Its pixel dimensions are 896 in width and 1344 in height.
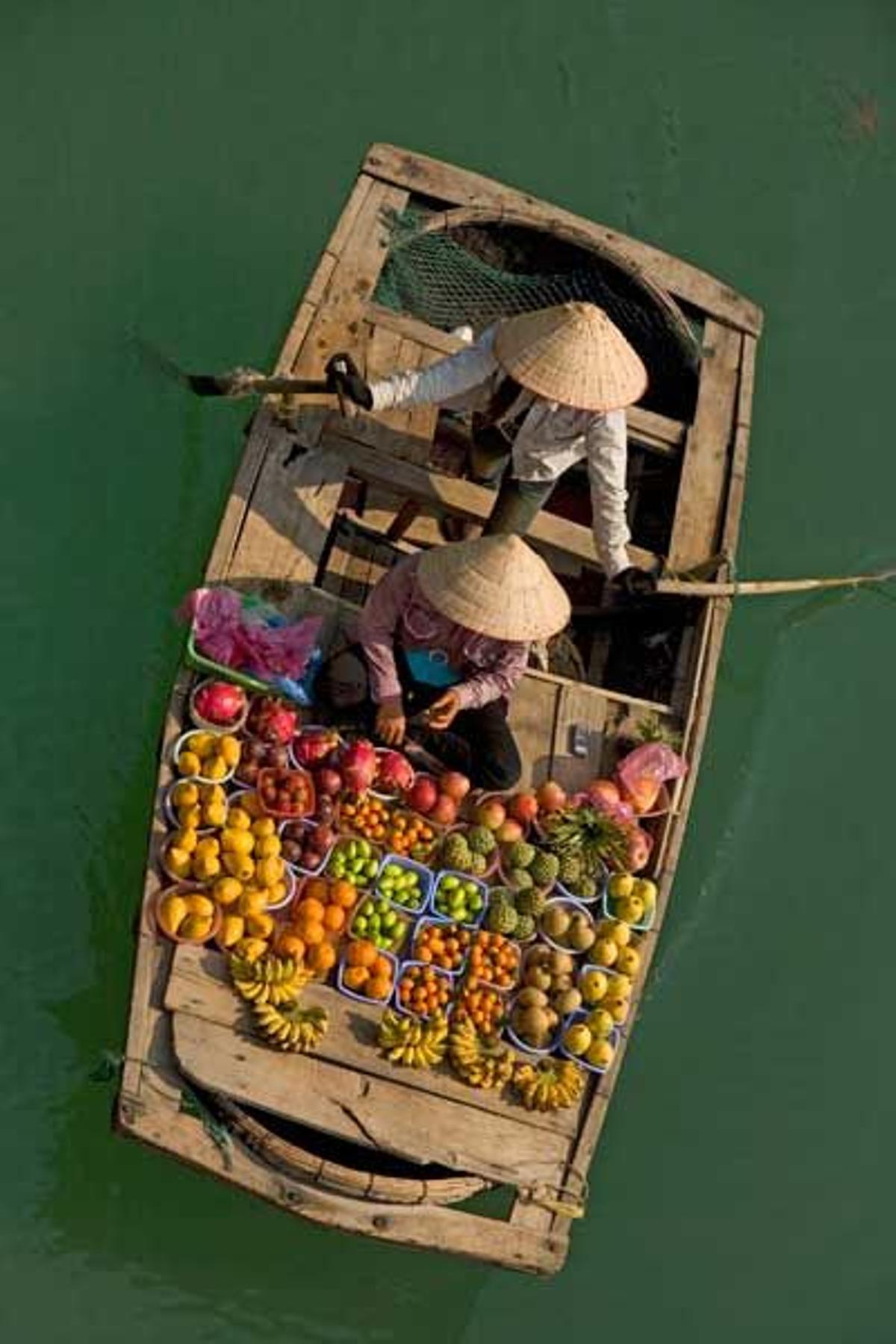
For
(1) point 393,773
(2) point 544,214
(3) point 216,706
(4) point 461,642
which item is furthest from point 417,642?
(2) point 544,214

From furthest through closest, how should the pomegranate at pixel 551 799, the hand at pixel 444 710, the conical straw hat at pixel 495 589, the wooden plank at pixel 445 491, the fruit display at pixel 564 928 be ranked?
the wooden plank at pixel 445 491
the pomegranate at pixel 551 799
the fruit display at pixel 564 928
the hand at pixel 444 710
the conical straw hat at pixel 495 589

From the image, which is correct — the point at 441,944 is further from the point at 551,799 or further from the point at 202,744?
the point at 202,744

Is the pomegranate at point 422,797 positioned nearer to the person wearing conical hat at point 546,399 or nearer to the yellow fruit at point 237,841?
the yellow fruit at point 237,841

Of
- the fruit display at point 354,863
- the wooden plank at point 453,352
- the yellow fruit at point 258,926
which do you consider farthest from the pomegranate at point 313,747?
the wooden plank at point 453,352

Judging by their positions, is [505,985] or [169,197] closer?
[505,985]

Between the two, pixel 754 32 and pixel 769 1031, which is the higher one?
pixel 754 32

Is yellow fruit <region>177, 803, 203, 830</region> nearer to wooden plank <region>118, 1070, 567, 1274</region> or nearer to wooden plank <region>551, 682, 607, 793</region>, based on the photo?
wooden plank <region>118, 1070, 567, 1274</region>

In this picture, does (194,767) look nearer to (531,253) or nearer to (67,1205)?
(67,1205)

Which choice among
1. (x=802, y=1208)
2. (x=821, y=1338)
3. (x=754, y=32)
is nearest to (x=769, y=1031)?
(x=802, y=1208)
